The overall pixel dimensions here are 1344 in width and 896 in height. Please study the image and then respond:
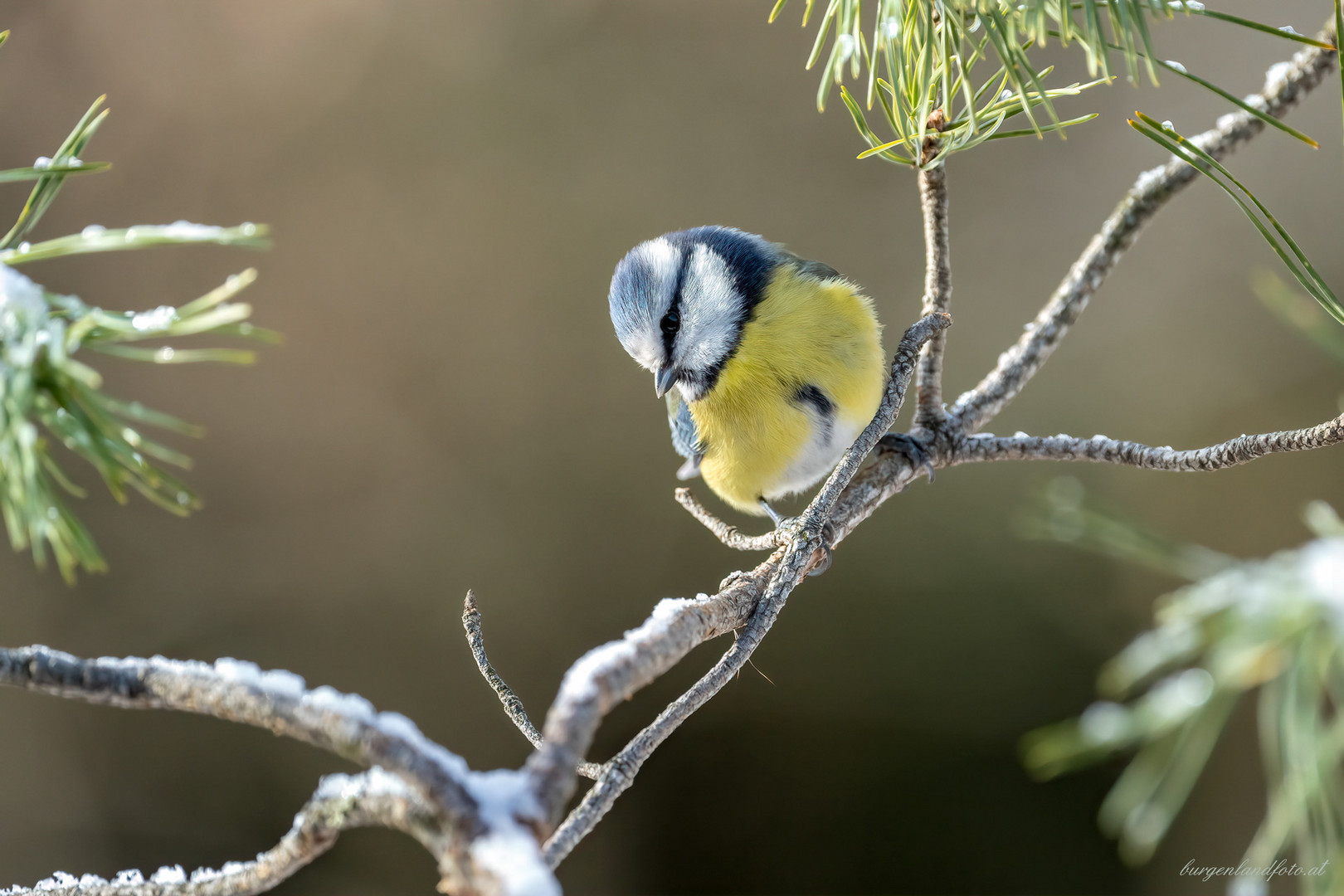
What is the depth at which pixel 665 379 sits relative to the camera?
0.83 metres

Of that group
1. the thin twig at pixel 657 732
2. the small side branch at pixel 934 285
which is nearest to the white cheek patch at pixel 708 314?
the small side branch at pixel 934 285

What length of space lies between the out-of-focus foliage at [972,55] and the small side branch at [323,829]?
30 centimetres

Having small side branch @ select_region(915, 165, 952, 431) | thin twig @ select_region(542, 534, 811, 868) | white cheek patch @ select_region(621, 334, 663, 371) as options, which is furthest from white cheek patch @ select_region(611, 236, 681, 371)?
thin twig @ select_region(542, 534, 811, 868)

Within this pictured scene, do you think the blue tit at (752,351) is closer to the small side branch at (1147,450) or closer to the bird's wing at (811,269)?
the bird's wing at (811,269)

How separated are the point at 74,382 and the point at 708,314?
59 centimetres

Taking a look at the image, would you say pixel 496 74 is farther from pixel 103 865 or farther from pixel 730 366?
pixel 103 865

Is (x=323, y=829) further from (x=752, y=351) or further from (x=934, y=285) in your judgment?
(x=752, y=351)

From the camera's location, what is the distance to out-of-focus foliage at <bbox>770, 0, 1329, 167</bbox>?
350 millimetres

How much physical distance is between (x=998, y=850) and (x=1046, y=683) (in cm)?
23

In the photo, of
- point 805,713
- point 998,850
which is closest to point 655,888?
point 805,713

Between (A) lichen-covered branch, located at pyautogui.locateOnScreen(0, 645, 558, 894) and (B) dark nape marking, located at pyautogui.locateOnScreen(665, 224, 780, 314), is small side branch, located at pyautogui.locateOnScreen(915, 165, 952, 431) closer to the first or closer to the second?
(B) dark nape marking, located at pyautogui.locateOnScreen(665, 224, 780, 314)

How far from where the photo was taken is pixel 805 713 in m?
1.27

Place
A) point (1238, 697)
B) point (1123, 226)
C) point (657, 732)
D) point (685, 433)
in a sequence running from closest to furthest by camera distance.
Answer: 1. point (1238, 697)
2. point (657, 732)
3. point (1123, 226)
4. point (685, 433)

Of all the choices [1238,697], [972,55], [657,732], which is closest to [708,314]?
[972,55]
